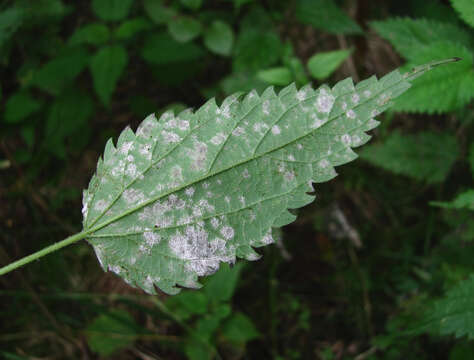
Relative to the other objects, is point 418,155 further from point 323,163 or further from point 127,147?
point 127,147

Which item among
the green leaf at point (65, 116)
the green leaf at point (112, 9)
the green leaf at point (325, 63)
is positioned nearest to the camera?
the green leaf at point (325, 63)

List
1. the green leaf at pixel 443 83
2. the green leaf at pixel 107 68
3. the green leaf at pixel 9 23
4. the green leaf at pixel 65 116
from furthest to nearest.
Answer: the green leaf at pixel 65 116, the green leaf at pixel 107 68, the green leaf at pixel 9 23, the green leaf at pixel 443 83

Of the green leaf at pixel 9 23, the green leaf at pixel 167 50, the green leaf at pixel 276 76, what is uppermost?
the green leaf at pixel 9 23

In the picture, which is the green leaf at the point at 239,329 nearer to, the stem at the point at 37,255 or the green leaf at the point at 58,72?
the stem at the point at 37,255

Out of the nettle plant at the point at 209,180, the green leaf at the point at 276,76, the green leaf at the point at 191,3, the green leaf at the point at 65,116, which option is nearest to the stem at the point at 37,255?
the nettle plant at the point at 209,180

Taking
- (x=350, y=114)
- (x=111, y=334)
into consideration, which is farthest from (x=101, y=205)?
(x=111, y=334)

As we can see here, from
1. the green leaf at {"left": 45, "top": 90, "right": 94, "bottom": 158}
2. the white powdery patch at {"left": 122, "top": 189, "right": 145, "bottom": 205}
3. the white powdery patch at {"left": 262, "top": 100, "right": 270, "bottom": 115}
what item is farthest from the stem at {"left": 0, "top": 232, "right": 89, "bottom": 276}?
the green leaf at {"left": 45, "top": 90, "right": 94, "bottom": 158}
